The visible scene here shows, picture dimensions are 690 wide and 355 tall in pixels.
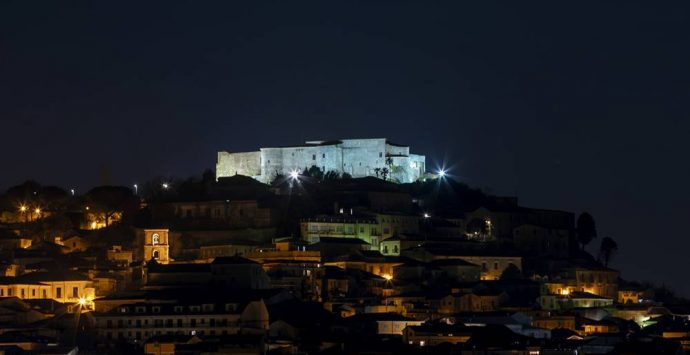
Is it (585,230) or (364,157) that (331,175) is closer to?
(364,157)

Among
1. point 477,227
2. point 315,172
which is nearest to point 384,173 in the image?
point 315,172

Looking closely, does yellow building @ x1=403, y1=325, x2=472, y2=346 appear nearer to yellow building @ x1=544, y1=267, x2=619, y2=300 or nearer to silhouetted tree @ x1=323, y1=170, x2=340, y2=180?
yellow building @ x1=544, y1=267, x2=619, y2=300

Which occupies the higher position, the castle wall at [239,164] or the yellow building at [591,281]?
the castle wall at [239,164]

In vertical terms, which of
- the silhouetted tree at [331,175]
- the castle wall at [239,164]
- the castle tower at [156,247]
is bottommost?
the castle tower at [156,247]

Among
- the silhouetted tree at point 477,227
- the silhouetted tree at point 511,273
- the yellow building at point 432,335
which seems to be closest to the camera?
the yellow building at point 432,335

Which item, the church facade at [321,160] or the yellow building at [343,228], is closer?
the yellow building at [343,228]

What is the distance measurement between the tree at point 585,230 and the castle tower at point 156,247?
25139 millimetres

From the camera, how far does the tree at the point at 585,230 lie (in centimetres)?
10038

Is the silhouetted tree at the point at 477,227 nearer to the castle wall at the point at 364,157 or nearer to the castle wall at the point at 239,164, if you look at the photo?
the castle wall at the point at 364,157

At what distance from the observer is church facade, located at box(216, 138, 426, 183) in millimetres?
100750

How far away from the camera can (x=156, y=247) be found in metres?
84.7

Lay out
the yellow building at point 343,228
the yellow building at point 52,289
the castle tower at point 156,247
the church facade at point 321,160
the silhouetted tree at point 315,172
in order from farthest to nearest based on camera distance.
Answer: the church facade at point 321,160 → the silhouetted tree at point 315,172 → the yellow building at point 343,228 → the castle tower at point 156,247 → the yellow building at point 52,289

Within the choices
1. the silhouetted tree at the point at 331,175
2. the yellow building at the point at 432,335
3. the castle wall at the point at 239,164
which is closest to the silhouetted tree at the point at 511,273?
the silhouetted tree at the point at 331,175

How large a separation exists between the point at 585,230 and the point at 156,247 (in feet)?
85.6
